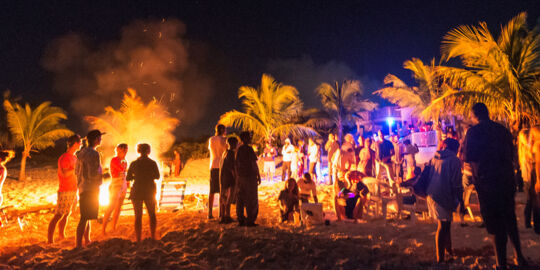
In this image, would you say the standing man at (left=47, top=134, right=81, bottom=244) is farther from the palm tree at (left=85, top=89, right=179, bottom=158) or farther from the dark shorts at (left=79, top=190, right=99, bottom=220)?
the palm tree at (left=85, top=89, right=179, bottom=158)

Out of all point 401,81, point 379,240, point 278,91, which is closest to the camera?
point 379,240

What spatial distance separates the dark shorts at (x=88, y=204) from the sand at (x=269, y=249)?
46cm

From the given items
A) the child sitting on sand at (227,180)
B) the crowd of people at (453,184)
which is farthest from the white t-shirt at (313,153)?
the child sitting on sand at (227,180)

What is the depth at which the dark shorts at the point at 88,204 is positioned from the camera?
13.5 ft

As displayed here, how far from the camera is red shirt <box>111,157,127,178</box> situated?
5270mm

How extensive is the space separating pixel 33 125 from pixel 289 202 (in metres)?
17.2

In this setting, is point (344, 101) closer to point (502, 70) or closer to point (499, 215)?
point (502, 70)

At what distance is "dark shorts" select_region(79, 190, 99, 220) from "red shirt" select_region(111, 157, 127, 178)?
3.52ft

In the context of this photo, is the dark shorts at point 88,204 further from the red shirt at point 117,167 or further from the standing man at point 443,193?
the standing man at point 443,193

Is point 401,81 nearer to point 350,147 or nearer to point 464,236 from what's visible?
point 350,147

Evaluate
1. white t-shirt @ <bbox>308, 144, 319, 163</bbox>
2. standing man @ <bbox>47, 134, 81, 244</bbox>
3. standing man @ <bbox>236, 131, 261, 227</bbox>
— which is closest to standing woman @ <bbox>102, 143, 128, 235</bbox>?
standing man @ <bbox>47, 134, 81, 244</bbox>

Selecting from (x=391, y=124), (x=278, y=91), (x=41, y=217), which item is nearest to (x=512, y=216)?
(x=41, y=217)

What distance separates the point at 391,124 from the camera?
28.6 metres

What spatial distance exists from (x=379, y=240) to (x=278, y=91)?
13584mm
